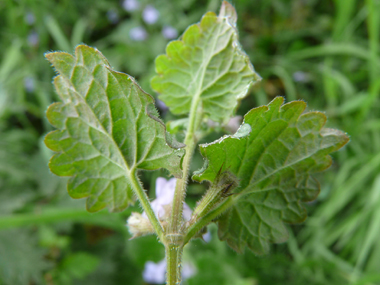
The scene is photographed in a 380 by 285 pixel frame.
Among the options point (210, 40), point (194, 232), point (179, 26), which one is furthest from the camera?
point (179, 26)

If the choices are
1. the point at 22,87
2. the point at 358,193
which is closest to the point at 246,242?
the point at 358,193

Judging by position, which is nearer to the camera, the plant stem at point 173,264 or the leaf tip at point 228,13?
the plant stem at point 173,264

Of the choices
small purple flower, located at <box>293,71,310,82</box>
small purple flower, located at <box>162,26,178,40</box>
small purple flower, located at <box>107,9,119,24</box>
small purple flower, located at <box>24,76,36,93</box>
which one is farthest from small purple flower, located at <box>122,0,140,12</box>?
small purple flower, located at <box>293,71,310,82</box>

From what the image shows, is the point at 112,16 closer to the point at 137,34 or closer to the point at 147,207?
the point at 137,34

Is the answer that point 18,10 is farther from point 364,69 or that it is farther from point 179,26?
point 364,69

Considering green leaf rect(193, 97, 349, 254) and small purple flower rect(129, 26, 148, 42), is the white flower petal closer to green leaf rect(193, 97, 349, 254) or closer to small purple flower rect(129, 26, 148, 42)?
green leaf rect(193, 97, 349, 254)

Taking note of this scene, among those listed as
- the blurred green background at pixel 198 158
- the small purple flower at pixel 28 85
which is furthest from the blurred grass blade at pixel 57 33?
the small purple flower at pixel 28 85

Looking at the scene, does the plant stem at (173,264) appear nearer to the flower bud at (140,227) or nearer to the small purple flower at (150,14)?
the flower bud at (140,227)
